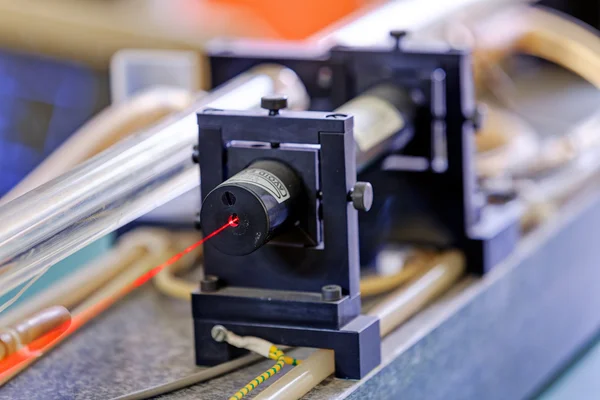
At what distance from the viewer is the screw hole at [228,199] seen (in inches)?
32.6

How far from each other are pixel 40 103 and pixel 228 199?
1.97 metres

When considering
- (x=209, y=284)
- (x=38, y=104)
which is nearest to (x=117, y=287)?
(x=209, y=284)

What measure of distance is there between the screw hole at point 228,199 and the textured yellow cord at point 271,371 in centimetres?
17

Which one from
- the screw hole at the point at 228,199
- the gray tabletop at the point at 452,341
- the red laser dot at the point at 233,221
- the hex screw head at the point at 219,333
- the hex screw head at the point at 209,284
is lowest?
the gray tabletop at the point at 452,341

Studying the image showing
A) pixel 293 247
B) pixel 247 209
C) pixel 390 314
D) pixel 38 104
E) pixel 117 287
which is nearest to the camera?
pixel 247 209

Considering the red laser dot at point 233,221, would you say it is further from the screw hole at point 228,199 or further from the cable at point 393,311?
the cable at point 393,311

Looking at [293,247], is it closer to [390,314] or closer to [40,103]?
[390,314]

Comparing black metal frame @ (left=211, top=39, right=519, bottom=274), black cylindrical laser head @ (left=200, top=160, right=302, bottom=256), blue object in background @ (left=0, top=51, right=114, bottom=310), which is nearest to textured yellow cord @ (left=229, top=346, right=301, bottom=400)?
black cylindrical laser head @ (left=200, top=160, right=302, bottom=256)

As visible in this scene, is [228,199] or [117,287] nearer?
[228,199]

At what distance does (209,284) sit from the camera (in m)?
0.95

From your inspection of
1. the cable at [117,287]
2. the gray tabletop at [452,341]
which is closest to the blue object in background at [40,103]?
the cable at [117,287]

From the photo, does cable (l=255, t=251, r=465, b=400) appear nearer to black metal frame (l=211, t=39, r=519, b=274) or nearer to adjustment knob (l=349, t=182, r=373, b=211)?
black metal frame (l=211, t=39, r=519, b=274)

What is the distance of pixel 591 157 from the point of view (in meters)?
1.70

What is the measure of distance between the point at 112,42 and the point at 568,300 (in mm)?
1623
